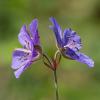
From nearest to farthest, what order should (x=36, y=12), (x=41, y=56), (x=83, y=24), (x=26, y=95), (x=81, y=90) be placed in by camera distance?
1. (x=41, y=56)
2. (x=26, y=95)
3. (x=81, y=90)
4. (x=83, y=24)
5. (x=36, y=12)

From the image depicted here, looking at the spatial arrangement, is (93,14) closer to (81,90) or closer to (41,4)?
(41,4)

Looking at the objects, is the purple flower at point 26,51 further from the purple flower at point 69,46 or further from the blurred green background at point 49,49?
the blurred green background at point 49,49

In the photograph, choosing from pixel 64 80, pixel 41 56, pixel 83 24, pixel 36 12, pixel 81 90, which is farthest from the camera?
pixel 36 12

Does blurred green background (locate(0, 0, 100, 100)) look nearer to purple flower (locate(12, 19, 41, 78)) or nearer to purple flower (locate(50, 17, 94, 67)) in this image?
purple flower (locate(12, 19, 41, 78))

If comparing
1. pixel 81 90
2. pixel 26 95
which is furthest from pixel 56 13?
pixel 26 95

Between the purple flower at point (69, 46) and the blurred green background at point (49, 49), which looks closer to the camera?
the purple flower at point (69, 46)

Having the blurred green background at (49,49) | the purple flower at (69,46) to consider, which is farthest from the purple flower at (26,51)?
the blurred green background at (49,49)
